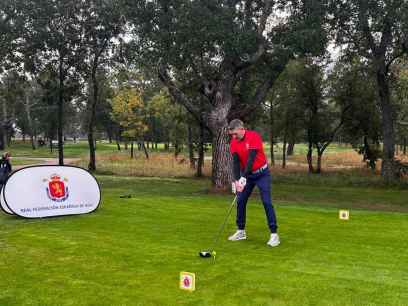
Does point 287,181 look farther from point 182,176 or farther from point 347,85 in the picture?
point 347,85

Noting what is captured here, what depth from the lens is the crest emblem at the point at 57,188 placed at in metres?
12.6

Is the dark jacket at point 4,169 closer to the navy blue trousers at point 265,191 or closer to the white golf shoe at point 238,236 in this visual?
the white golf shoe at point 238,236

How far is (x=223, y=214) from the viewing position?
42.2 ft

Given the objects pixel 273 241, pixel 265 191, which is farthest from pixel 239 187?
pixel 273 241

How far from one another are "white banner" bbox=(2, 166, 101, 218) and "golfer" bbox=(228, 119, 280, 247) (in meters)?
5.88

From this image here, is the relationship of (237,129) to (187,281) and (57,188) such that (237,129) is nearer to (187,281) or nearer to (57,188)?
(187,281)

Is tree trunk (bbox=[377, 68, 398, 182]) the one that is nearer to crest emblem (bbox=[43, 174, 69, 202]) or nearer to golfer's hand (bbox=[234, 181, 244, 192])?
crest emblem (bbox=[43, 174, 69, 202])

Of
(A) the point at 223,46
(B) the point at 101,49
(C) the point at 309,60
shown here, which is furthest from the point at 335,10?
(B) the point at 101,49

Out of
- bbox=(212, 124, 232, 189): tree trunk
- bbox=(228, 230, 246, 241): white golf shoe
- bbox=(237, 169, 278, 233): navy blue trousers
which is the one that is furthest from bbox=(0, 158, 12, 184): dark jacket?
bbox=(237, 169, 278, 233): navy blue trousers

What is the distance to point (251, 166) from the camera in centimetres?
854

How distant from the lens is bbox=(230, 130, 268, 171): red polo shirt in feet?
28.1

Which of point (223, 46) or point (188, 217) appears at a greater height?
point (223, 46)

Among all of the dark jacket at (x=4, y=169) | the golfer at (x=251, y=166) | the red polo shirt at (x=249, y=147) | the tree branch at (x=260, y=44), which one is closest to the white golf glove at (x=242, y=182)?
the golfer at (x=251, y=166)

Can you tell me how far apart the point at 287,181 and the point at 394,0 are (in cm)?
1454
